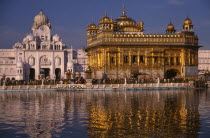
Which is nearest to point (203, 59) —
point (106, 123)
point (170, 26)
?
point (170, 26)

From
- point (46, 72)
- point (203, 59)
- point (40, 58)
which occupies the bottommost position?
point (46, 72)

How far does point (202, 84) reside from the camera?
189 feet

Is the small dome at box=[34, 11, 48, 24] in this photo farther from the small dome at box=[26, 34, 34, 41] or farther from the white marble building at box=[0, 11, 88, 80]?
the small dome at box=[26, 34, 34, 41]

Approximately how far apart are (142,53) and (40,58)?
3600 cm

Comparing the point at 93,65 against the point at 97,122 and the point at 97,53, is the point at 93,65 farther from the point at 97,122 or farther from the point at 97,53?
the point at 97,122

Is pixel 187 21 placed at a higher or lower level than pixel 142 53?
higher

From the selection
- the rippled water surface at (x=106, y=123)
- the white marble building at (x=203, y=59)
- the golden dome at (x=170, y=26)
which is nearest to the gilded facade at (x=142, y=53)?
the golden dome at (x=170, y=26)

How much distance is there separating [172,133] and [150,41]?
4873 cm

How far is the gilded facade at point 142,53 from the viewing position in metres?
63.4

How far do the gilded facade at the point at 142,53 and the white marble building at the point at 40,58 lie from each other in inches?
1060

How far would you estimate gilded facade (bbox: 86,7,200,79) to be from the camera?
208 ft

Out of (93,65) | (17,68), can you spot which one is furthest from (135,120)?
(17,68)

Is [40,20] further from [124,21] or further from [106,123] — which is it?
[106,123]

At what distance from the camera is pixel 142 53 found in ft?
212
